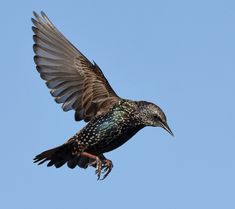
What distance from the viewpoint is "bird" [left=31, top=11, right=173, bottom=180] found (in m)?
11.2

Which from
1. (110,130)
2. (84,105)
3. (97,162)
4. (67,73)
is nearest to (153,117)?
(110,130)

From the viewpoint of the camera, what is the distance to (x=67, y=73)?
40.4 ft

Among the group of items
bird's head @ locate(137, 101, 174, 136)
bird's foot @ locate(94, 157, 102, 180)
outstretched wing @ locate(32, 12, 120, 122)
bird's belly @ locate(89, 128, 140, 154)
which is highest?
outstretched wing @ locate(32, 12, 120, 122)

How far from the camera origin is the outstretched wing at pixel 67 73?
12.0 meters

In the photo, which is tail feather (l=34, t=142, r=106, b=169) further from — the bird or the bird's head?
the bird's head

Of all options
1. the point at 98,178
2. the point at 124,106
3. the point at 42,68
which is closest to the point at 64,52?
the point at 42,68

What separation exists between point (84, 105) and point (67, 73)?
576mm

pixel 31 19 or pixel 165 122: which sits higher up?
pixel 31 19

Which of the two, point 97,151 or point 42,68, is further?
point 42,68

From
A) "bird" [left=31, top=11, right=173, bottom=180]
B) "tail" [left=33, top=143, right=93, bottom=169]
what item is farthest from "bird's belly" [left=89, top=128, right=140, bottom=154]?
"tail" [left=33, top=143, right=93, bottom=169]

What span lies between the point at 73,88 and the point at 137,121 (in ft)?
4.46

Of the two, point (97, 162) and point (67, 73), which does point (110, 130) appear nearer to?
point (97, 162)

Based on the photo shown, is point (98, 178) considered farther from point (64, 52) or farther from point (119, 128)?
point (64, 52)

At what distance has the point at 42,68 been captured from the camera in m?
12.3
